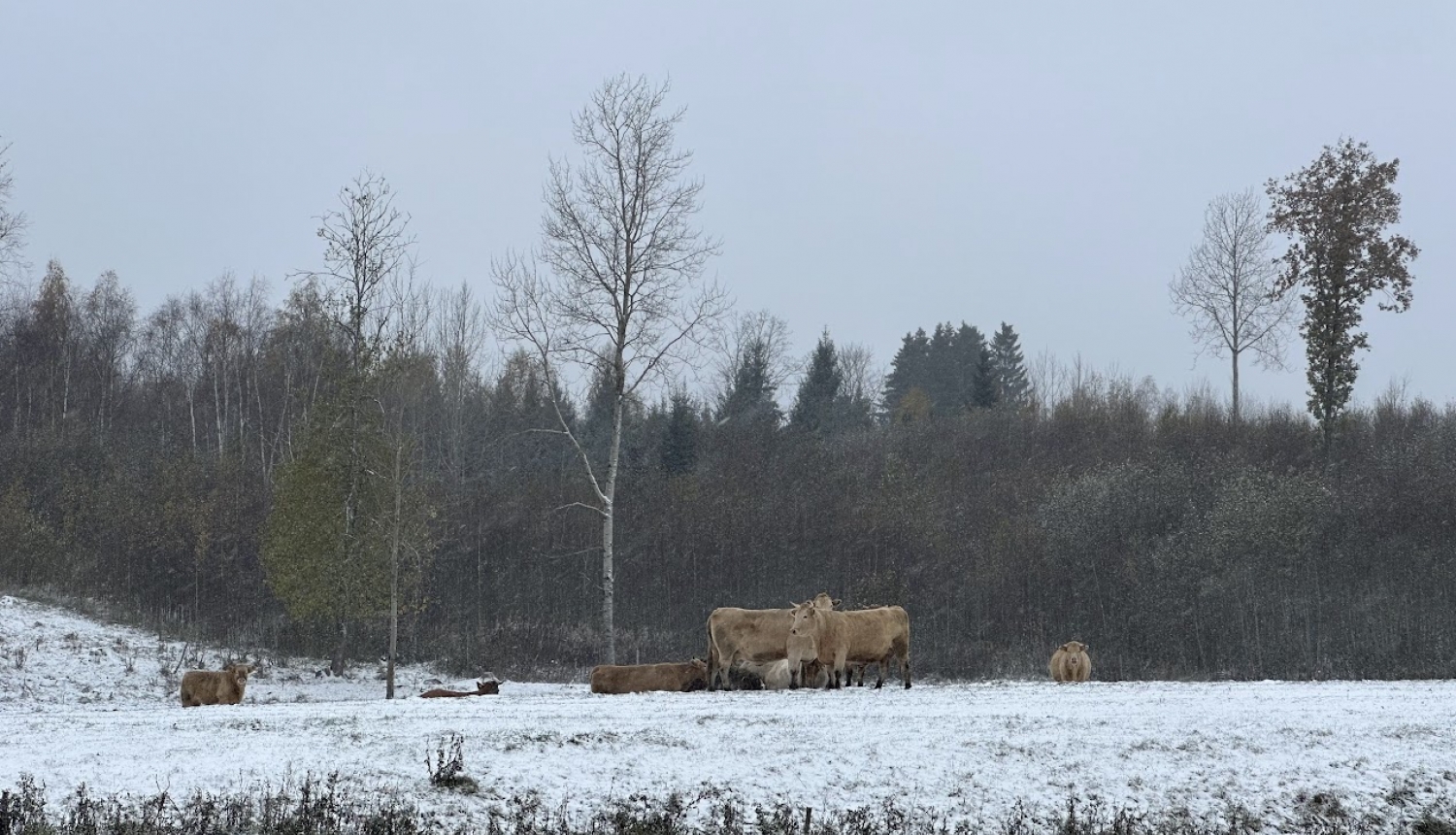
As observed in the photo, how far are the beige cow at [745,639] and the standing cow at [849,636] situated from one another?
32 cm

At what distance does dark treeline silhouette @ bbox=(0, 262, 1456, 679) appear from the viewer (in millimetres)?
43781

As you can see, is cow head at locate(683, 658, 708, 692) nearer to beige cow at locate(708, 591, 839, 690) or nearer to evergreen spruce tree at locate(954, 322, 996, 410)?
beige cow at locate(708, 591, 839, 690)

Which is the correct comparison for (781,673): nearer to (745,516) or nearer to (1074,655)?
(1074,655)

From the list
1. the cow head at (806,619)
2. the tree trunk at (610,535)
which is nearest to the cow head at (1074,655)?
the cow head at (806,619)

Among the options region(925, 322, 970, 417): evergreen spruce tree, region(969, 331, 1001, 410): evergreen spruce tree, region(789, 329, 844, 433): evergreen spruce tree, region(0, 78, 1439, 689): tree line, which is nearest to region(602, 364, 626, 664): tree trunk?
region(0, 78, 1439, 689): tree line

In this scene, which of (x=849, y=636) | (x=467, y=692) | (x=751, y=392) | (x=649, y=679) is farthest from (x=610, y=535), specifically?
(x=751, y=392)

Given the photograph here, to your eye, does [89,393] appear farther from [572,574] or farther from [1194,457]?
[1194,457]

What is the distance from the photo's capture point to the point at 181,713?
20547 millimetres

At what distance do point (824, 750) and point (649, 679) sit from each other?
30.1 ft

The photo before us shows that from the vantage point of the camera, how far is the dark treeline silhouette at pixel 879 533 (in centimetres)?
4378

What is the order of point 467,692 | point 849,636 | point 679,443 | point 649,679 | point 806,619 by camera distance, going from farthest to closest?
point 679,443
point 467,692
point 649,679
point 849,636
point 806,619

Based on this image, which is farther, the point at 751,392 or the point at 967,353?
the point at 967,353

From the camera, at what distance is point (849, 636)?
25500mm

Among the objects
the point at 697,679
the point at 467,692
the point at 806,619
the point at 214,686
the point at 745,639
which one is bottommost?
the point at 467,692
